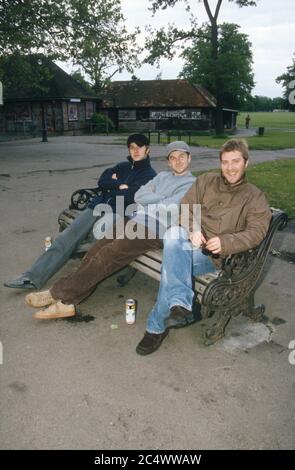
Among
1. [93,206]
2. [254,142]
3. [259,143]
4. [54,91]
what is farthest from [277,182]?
[54,91]

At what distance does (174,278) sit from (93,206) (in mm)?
1940

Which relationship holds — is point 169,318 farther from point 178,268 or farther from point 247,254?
point 247,254

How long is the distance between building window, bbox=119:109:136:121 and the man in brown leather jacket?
138ft

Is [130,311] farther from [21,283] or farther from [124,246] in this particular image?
[21,283]

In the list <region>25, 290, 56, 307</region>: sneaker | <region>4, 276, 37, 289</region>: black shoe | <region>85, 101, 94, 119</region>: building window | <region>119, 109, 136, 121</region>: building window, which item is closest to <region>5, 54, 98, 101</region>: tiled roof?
<region>85, 101, 94, 119</region>: building window

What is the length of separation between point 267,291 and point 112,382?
7.83 ft

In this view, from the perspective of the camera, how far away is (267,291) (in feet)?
14.8

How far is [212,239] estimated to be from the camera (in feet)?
10.5

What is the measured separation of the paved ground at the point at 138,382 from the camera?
2410mm

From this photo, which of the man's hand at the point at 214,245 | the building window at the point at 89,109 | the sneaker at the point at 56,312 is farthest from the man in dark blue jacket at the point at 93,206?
the building window at the point at 89,109

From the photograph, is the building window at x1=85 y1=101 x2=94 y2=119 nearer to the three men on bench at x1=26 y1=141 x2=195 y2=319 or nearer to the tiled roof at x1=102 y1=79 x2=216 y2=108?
the tiled roof at x1=102 y1=79 x2=216 y2=108

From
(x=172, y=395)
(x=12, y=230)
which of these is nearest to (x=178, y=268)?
(x=172, y=395)

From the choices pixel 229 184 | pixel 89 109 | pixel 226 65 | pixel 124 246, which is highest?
pixel 226 65

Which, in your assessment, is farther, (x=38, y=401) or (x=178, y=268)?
(x=178, y=268)
